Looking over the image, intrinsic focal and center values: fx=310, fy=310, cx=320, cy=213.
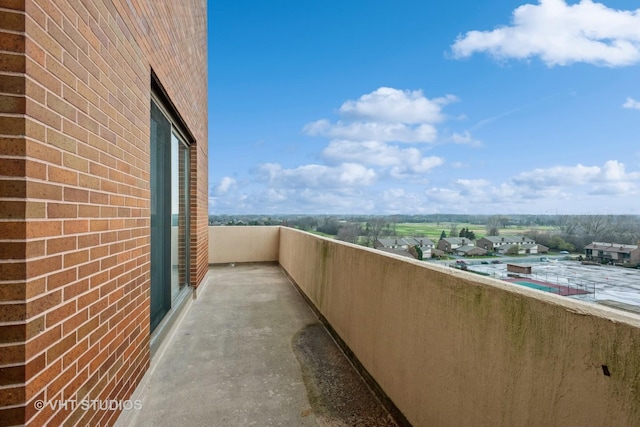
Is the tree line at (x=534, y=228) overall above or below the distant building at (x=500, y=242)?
above

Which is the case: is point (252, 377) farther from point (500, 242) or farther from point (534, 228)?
point (534, 228)

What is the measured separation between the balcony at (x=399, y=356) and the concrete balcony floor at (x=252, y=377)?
0.01 m

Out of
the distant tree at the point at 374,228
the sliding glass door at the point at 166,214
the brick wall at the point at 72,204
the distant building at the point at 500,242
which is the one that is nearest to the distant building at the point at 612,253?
the distant building at the point at 500,242

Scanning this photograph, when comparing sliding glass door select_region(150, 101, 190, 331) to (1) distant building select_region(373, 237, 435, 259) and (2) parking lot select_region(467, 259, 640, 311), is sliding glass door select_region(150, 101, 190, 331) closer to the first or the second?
(1) distant building select_region(373, 237, 435, 259)

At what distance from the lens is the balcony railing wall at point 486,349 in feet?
3.21

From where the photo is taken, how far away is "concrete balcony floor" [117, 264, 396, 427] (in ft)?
7.13

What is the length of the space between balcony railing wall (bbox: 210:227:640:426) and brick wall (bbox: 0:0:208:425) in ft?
5.96

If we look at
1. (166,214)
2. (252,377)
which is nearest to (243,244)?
(166,214)

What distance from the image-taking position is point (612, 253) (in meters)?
1.88

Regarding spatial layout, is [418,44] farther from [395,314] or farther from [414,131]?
[395,314]

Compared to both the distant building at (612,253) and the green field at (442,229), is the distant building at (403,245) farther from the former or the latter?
the distant building at (612,253)

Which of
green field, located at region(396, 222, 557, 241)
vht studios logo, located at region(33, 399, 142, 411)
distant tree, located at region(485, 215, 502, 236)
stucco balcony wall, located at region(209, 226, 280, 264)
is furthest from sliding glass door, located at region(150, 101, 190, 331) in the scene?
stucco balcony wall, located at region(209, 226, 280, 264)

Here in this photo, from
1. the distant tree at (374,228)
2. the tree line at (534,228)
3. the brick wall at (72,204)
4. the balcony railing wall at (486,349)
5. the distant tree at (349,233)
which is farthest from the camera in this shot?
the distant tree at (349,233)

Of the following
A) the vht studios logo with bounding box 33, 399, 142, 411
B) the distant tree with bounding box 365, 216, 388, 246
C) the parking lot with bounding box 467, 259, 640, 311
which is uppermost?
the distant tree with bounding box 365, 216, 388, 246
